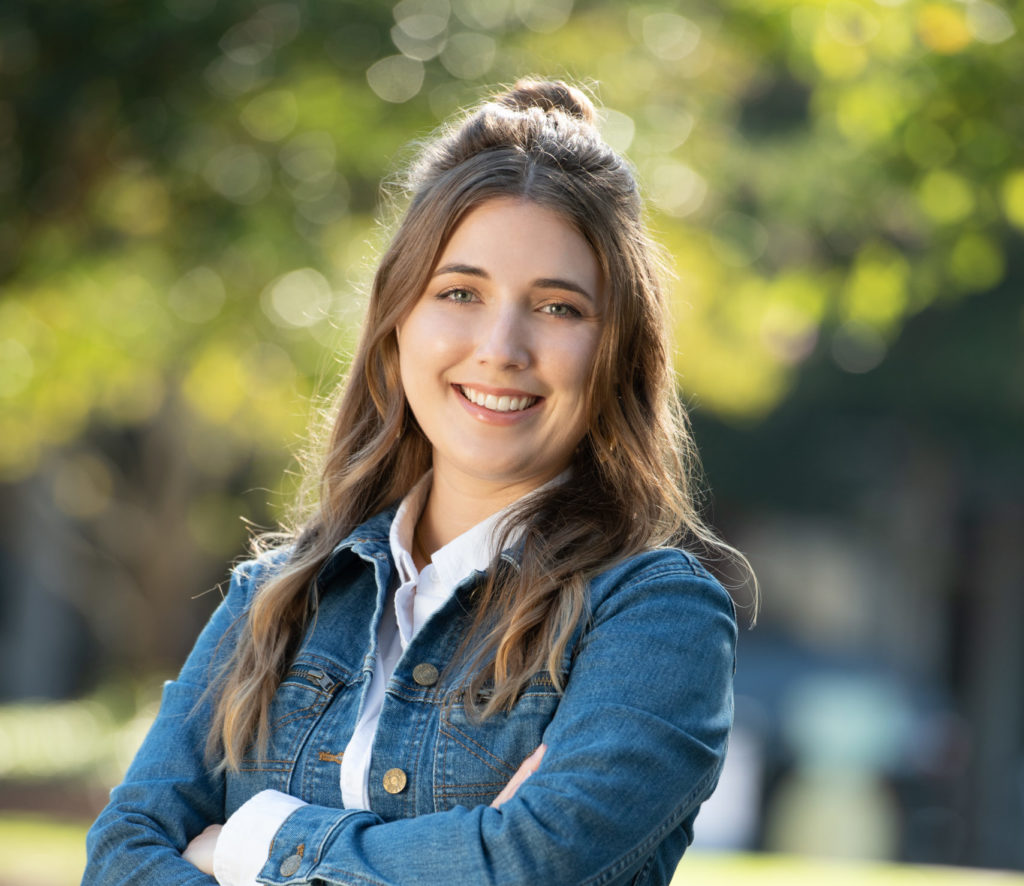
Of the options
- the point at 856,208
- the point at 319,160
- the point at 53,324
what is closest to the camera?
the point at 856,208

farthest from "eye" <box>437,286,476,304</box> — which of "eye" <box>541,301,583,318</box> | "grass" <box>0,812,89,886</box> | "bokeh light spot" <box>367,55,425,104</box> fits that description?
"grass" <box>0,812,89,886</box>

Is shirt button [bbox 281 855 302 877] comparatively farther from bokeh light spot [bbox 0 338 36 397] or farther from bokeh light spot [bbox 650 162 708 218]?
bokeh light spot [bbox 0 338 36 397]

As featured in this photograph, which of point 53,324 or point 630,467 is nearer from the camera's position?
point 630,467

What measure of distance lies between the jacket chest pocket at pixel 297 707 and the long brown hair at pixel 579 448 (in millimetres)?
25

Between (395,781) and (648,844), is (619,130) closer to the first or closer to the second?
(395,781)

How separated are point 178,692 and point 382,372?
2.43ft

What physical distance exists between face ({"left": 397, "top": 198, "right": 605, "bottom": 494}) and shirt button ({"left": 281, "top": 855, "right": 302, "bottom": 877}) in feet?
2.49

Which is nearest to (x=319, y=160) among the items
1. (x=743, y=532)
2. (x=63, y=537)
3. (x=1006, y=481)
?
(x=63, y=537)

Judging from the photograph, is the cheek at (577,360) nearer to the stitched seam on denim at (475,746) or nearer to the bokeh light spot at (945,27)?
the stitched seam on denim at (475,746)

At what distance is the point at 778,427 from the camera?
2064 cm

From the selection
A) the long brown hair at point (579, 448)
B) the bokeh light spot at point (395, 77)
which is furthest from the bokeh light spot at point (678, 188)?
the long brown hair at point (579, 448)

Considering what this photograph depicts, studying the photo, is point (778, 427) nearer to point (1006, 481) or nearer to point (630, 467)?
point (1006, 481)

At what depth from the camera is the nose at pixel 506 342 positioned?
2562 millimetres

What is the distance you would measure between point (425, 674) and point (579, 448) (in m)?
0.53
